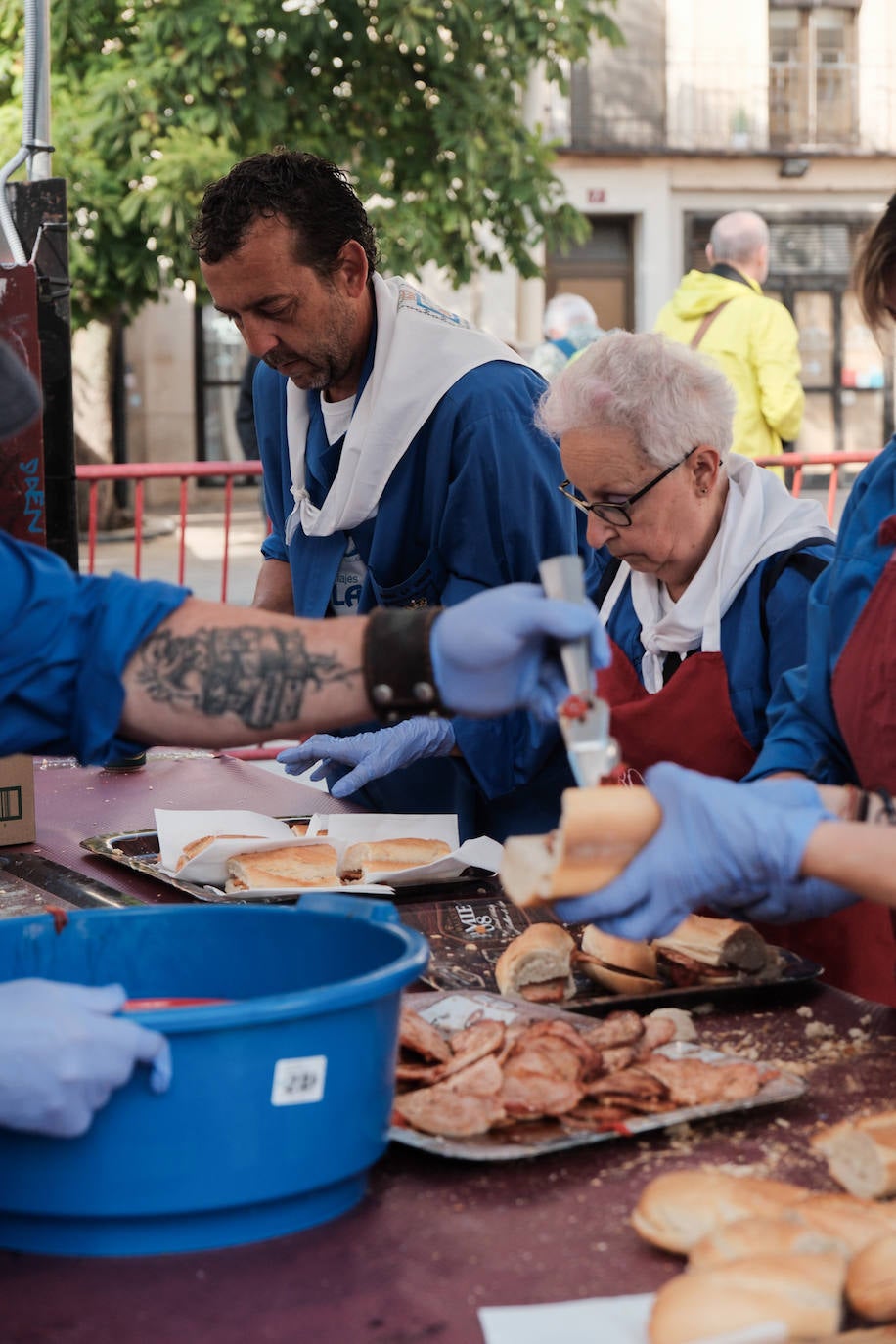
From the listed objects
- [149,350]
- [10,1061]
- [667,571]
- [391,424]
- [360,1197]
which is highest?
[149,350]

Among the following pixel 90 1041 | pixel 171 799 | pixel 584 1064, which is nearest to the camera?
pixel 90 1041

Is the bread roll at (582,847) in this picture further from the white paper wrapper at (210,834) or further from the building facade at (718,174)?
the building facade at (718,174)

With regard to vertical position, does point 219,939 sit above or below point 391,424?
below

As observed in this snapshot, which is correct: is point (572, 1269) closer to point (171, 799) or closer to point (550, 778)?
point (550, 778)

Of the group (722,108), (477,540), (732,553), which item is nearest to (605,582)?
(477,540)

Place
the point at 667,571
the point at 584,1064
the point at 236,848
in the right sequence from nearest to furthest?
the point at 584,1064 → the point at 236,848 → the point at 667,571

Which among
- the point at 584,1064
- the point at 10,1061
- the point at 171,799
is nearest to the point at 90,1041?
the point at 10,1061

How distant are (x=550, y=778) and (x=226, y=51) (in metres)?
7.26

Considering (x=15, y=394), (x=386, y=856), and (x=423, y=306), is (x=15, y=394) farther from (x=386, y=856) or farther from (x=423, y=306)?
(x=423, y=306)

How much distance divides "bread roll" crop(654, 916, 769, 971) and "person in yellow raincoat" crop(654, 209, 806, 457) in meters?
4.91

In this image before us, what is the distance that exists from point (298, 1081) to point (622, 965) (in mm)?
765

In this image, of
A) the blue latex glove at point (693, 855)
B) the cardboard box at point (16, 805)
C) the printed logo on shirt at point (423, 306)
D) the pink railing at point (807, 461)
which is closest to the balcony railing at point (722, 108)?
the pink railing at point (807, 461)

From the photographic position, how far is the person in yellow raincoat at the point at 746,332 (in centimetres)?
682

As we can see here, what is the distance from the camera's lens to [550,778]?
3.15m
